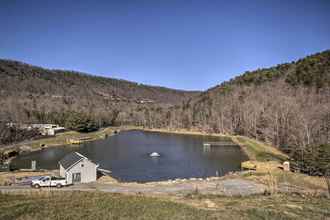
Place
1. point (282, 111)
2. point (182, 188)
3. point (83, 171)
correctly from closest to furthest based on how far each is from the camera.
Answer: point (182, 188), point (83, 171), point (282, 111)

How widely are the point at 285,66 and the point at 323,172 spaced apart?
89387 mm

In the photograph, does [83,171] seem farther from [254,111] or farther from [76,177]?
[254,111]

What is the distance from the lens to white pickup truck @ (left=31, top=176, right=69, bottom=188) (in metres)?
27.0

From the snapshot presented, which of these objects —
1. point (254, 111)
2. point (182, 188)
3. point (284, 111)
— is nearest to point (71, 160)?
point (182, 188)

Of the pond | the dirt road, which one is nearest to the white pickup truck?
the dirt road

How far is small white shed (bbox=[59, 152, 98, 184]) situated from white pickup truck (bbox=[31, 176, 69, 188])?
1324 mm

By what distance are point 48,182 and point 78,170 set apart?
3742mm

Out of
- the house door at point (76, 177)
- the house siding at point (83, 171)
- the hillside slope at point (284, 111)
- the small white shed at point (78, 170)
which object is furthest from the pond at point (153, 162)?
the hillside slope at point (284, 111)

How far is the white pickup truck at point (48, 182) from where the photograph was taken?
27016 mm

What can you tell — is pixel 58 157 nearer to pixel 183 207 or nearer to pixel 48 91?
pixel 183 207

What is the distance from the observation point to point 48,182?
90.4 feet

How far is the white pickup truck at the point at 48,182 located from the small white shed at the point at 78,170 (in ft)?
4.34

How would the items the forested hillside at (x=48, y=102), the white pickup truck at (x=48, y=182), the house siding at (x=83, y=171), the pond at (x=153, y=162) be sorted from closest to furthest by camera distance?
the white pickup truck at (x=48, y=182) → the house siding at (x=83, y=171) → the pond at (x=153, y=162) → the forested hillside at (x=48, y=102)

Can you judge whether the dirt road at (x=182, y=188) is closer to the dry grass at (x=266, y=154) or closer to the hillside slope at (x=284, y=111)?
the hillside slope at (x=284, y=111)
